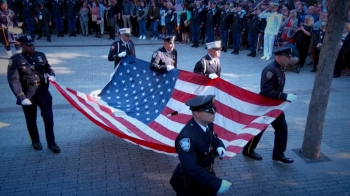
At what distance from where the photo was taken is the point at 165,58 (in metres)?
6.20

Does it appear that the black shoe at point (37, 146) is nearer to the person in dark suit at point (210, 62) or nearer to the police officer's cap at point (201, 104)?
the person in dark suit at point (210, 62)

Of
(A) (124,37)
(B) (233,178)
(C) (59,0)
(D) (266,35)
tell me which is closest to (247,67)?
(D) (266,35)

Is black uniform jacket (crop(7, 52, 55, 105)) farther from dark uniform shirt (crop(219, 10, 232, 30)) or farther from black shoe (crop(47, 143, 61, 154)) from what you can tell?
dark uniform shirt (crop(219, 10, 232, 30))

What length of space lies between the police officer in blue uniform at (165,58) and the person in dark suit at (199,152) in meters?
2.94

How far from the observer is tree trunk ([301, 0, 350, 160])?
14.8 ft

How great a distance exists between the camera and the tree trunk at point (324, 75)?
4.51 meters

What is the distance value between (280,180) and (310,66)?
8.03 m

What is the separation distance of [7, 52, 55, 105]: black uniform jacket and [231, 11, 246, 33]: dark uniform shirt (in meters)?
9.09

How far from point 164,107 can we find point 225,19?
843 centimetres

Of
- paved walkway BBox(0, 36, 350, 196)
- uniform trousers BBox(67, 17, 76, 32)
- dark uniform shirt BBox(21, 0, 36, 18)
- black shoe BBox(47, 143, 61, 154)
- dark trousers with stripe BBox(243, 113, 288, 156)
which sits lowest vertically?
paved walkway BBox(0, 36, 350, 196)

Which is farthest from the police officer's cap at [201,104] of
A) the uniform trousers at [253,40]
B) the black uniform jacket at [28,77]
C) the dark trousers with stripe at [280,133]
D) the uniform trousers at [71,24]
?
the uniform trousers at [71,24]

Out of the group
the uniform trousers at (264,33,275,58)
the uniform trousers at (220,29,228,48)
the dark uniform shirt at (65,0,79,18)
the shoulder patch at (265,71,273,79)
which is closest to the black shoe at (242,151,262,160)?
the shoulder patch at (265,71,273,79)

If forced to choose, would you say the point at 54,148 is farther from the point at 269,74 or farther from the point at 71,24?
the point at 71,24

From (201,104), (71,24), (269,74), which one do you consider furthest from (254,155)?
(71,24)
